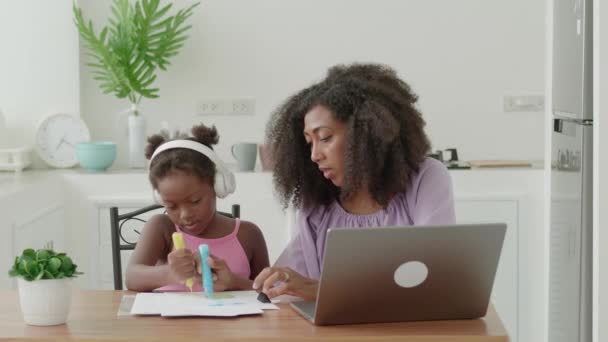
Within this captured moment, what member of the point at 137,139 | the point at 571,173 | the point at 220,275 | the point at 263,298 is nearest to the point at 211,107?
the point at 137,139

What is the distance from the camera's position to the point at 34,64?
4633 millimetres

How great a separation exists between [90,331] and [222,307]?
30 centimetres

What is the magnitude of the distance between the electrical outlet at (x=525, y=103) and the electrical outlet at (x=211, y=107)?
4.12 feet

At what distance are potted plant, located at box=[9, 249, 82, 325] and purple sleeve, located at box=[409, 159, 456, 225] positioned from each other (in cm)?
86

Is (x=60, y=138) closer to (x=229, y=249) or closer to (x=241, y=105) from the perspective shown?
(x=241, y=105)

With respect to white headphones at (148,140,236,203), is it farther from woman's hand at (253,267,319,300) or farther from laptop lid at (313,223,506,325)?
laptop lid at (313,223,506,325)

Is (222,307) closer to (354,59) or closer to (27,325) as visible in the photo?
(27,325)

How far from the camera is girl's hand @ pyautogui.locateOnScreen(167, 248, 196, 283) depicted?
235 cm

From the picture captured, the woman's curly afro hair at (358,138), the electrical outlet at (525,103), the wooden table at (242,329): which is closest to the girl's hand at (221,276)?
the wooden table at (242,329)

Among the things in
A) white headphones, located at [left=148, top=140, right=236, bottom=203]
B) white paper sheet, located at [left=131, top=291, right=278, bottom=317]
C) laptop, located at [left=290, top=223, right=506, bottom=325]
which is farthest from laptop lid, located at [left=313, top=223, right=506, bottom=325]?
white headphones, located at [left=148, top=140, right=236, bottom=203]

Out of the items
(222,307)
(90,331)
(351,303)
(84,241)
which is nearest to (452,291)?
(351,303)

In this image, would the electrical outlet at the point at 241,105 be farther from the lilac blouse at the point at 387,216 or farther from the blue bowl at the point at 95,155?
the lilac blouse at the point at 387,216

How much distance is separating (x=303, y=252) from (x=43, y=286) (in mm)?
753

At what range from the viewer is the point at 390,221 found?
102 inches
